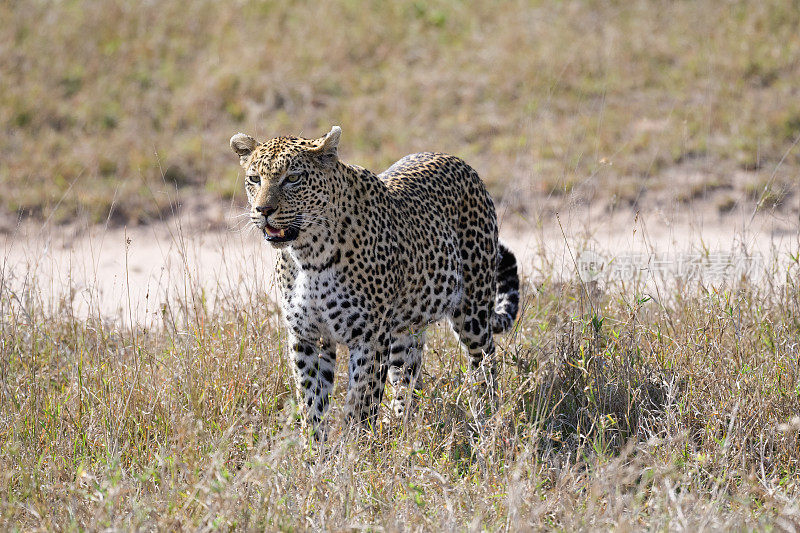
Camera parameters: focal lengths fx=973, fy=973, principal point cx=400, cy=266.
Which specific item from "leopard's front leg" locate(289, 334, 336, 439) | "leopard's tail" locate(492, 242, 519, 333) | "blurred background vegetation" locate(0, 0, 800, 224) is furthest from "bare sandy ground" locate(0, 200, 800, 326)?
"leopard's front leg" locate(289, 334, 336, 439)

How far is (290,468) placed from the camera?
14.7 feet

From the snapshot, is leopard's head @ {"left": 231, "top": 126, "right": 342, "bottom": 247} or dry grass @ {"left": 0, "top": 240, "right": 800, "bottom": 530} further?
leopard's head @ {"left": 231, "top": 126, "right": 342, "bottom": 247}

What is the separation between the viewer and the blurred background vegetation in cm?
1103

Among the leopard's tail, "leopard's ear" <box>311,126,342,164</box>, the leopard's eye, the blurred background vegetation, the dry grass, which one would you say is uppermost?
the blurred background vegetation

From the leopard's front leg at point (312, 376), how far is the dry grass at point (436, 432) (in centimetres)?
16

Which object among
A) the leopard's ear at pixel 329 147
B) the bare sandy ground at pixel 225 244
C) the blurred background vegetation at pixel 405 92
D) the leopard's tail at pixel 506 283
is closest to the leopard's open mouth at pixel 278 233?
the leopard's ear at pixel 329 147

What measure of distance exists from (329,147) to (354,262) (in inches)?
24.3

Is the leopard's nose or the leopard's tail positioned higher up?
the leopard's nose

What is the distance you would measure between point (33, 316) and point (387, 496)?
2885mm

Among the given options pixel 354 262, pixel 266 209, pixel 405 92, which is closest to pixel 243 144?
pixel 266 209

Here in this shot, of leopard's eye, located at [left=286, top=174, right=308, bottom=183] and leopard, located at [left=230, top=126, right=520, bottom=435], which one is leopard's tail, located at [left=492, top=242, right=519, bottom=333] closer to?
leopard, located at [left=230, top=126, right=520, bottom=435]

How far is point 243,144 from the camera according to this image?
16.9ft

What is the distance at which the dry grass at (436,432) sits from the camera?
4.17 m

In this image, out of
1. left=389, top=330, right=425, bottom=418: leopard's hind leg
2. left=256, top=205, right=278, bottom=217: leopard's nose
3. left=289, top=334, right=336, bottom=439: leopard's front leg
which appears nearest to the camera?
left=256, top=205, right=278, bottom=217: leopard's nose
